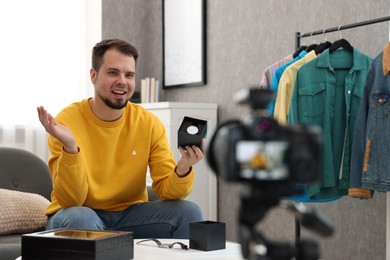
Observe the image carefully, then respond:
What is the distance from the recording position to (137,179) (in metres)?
2.41

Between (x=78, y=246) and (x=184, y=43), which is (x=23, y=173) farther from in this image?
(x=184, y=43)

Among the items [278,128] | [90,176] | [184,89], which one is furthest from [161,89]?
[278,128]

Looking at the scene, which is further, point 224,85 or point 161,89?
point 161,89

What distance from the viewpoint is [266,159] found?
660 mm

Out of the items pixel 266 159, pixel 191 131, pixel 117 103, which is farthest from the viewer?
pixel 117 103

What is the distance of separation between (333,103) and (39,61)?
2.31 meters

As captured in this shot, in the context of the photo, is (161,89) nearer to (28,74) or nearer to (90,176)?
(28,74)

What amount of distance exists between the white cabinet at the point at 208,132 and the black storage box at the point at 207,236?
190 cm

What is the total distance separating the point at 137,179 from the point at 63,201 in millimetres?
321

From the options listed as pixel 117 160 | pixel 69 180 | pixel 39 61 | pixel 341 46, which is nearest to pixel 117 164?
pixel 117 160

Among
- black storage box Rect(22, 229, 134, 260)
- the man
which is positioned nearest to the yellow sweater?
the man

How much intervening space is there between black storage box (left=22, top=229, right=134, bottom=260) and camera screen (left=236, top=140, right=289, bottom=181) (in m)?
0.95

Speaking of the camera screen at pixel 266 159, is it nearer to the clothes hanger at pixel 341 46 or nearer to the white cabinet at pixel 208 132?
the clothes hanger at pixel 341 46

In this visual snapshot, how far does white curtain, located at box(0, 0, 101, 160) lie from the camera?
4.10 meters
